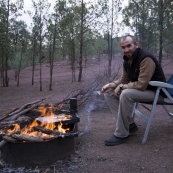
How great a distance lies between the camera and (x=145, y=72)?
3.12 m

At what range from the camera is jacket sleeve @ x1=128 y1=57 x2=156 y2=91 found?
10.2 feet

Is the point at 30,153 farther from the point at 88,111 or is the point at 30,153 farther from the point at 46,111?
the point at 88,111

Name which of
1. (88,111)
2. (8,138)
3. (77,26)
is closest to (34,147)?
(8,138)

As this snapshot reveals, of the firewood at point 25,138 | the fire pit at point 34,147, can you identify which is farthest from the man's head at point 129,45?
the firewood at point 25,138

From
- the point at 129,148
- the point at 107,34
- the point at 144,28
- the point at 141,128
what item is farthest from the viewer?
the point at 107,34

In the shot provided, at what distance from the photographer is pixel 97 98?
6113mm

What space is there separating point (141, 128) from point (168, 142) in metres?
0.70

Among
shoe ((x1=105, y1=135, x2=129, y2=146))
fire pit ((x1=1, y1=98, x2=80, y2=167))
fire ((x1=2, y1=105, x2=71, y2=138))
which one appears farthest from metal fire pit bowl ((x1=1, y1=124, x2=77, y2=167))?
shoe ((x1=105, y1=135, x2=129, y2=146))

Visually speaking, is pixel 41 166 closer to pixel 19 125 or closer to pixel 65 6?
pixel 19 125

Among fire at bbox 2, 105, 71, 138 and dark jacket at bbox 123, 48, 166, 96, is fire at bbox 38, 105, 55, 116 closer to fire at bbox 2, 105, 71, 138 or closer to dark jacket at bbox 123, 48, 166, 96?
fire at bbox 2, 105, 71, 138

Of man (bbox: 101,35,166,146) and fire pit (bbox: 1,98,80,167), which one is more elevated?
man (bbox: 101,35,166,146)

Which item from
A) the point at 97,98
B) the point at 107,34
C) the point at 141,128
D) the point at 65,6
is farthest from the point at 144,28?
the point at 141,128

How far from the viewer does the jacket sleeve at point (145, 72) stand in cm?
311

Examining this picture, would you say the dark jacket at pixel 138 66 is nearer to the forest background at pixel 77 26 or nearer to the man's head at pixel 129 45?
the man's head at pixel 129 45
